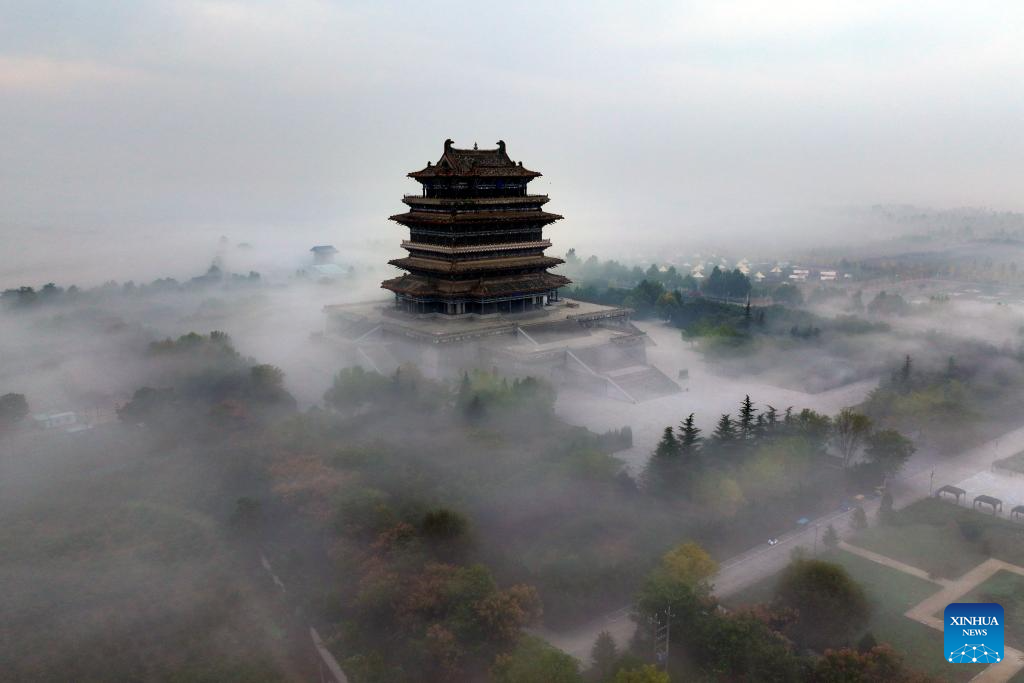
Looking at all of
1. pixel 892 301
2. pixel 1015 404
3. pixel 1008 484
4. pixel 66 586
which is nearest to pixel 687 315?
pixel 892 301

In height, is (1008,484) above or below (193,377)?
below

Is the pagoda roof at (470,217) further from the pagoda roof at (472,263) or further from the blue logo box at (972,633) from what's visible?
the blue logo box at (972,633)

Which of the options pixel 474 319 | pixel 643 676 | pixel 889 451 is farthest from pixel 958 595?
pixel 474 319

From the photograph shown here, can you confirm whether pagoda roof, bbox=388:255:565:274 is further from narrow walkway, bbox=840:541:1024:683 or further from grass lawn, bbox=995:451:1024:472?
narrow walkway, bbox=840:541:1024:683

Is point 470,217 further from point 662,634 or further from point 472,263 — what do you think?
point 662,634

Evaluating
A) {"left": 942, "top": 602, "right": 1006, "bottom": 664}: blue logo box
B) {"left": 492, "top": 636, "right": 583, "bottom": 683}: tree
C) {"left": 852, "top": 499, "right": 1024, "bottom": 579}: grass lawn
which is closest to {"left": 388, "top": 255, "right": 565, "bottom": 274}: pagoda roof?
{"left": 852, "top": 499, "right": 1024, "bottom": 579}: grass lawn

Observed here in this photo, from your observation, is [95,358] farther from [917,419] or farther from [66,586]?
[917,419]
